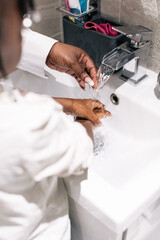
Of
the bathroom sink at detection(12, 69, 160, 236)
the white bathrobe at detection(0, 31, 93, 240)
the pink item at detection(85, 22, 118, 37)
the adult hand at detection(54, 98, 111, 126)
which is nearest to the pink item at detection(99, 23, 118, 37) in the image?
the pink item at detection(85, 22, 118, 37)

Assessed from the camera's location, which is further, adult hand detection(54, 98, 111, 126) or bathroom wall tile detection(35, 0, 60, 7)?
bathroom wall tile detection(35, 0, 60, 7)

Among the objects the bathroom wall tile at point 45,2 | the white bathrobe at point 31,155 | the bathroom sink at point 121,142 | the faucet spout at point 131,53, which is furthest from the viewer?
the bathroom wall tile at point 45,2

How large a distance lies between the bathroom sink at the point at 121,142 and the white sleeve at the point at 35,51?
0.22 feet

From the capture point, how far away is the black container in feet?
2.51

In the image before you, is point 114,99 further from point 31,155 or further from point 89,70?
point 31,155

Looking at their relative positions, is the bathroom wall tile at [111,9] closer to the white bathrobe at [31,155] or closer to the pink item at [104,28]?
the pink item at [104,28]

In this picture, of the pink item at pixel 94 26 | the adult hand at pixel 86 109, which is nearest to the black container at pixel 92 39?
the pink item at pixel 94 26

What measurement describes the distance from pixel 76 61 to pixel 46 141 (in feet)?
1.40

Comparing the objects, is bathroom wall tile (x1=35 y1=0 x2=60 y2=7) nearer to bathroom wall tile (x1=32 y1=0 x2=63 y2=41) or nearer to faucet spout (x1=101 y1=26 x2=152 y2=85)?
bathroom wall tile (x1=32 y1=0 x2=63 y2=41)

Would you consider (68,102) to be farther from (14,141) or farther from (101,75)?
(14,141)

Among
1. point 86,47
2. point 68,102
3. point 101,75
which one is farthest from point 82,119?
point 86,47

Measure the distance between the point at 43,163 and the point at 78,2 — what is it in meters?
0.57

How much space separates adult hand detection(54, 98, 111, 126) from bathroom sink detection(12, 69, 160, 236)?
0.11 m

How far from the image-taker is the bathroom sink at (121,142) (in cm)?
53
